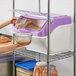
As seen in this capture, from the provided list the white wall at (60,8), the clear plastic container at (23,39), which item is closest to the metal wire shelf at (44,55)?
the white wall at (60,8)

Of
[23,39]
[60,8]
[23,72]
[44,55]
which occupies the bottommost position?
[23,72]

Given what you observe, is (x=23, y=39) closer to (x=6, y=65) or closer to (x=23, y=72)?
(x=23, y=72)

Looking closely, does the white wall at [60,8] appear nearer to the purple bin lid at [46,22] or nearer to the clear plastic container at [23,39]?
the purple bin lid at [46,22]

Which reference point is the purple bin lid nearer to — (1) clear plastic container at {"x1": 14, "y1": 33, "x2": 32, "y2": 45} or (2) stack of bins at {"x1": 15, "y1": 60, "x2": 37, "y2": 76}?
(1) clear plastic container at {"x1": 14, "y1": 33, "x2": 32, "y2": 45}

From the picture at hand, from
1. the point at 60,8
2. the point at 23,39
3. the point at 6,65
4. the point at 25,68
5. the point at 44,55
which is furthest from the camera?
the point at 6,65

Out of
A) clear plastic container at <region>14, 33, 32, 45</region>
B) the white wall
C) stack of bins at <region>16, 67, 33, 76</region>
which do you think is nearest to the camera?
clear plastic container at <region>14, 33, 32, 45</region>

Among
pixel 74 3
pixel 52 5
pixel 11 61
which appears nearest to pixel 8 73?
pixel 11 61

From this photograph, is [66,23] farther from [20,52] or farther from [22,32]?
[20,52]

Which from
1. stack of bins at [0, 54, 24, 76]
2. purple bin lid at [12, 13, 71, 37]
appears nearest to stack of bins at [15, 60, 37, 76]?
stack of bins at [0, 54, 24, 76]

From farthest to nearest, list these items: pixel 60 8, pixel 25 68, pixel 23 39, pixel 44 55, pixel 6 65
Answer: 1. pixel 6 65
2. pixel 25 68
3. pixel 60 8
4. pixel 44 55
5. pixel 23 39

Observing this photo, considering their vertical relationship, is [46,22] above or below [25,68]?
above

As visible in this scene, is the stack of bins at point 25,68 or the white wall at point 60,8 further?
the stack of bins at point 25,68

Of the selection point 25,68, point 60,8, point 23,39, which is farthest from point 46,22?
point 25,68

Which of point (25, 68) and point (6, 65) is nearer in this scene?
point (25, 68)
